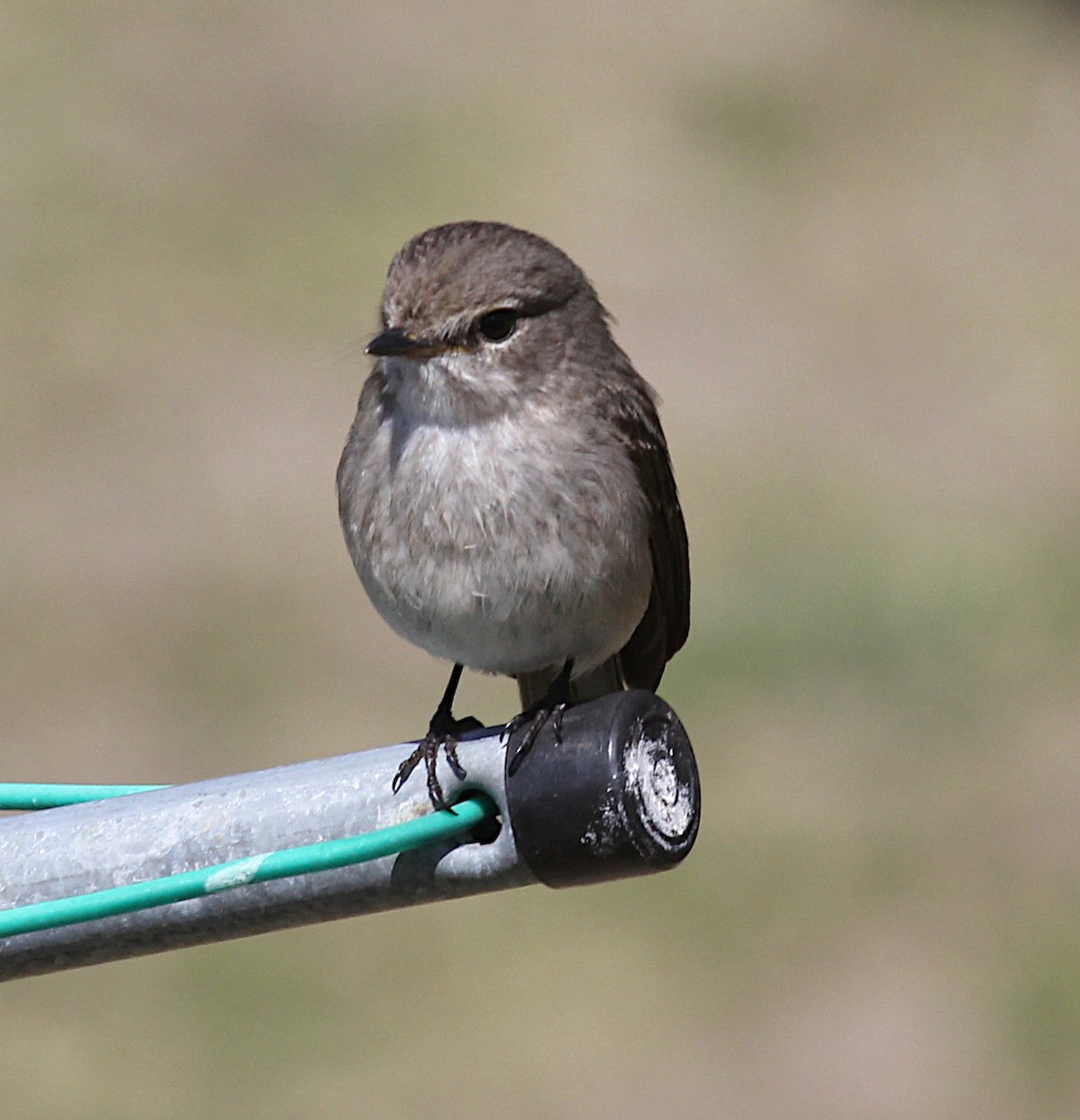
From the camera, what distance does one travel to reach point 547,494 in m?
4.32

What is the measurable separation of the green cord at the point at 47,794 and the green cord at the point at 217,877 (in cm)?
46

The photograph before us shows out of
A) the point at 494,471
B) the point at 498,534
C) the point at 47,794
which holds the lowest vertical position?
the point at 47,794

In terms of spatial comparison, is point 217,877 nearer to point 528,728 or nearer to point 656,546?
point 528,728

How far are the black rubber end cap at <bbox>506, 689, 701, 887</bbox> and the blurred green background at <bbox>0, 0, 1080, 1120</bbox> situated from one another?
13.7 feet

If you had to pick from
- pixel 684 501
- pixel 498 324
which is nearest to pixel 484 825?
pixel 498 324

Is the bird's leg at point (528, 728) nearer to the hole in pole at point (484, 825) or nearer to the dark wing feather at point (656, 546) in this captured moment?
the hole in pole at point (484, 825)

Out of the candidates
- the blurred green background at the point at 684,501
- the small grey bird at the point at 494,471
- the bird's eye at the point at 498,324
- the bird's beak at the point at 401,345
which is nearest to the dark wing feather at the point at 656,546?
the small grey bird at the point at 494,471

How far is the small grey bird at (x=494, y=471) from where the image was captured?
4.29 m

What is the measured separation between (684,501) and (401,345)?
5964 millimetres

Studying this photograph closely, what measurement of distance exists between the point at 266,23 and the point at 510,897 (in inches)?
326

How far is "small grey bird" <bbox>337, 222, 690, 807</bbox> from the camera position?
4.29 metres

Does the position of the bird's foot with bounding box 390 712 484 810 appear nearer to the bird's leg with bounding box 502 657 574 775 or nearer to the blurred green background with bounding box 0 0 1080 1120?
the bird's leg with bounding box 502 657 574 775

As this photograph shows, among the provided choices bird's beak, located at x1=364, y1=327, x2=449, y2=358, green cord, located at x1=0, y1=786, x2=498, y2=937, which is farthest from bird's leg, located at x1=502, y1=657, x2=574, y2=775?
bird's beak, located at x1=364, y1=327, x2=449, y2=358

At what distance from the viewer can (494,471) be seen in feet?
14.1
